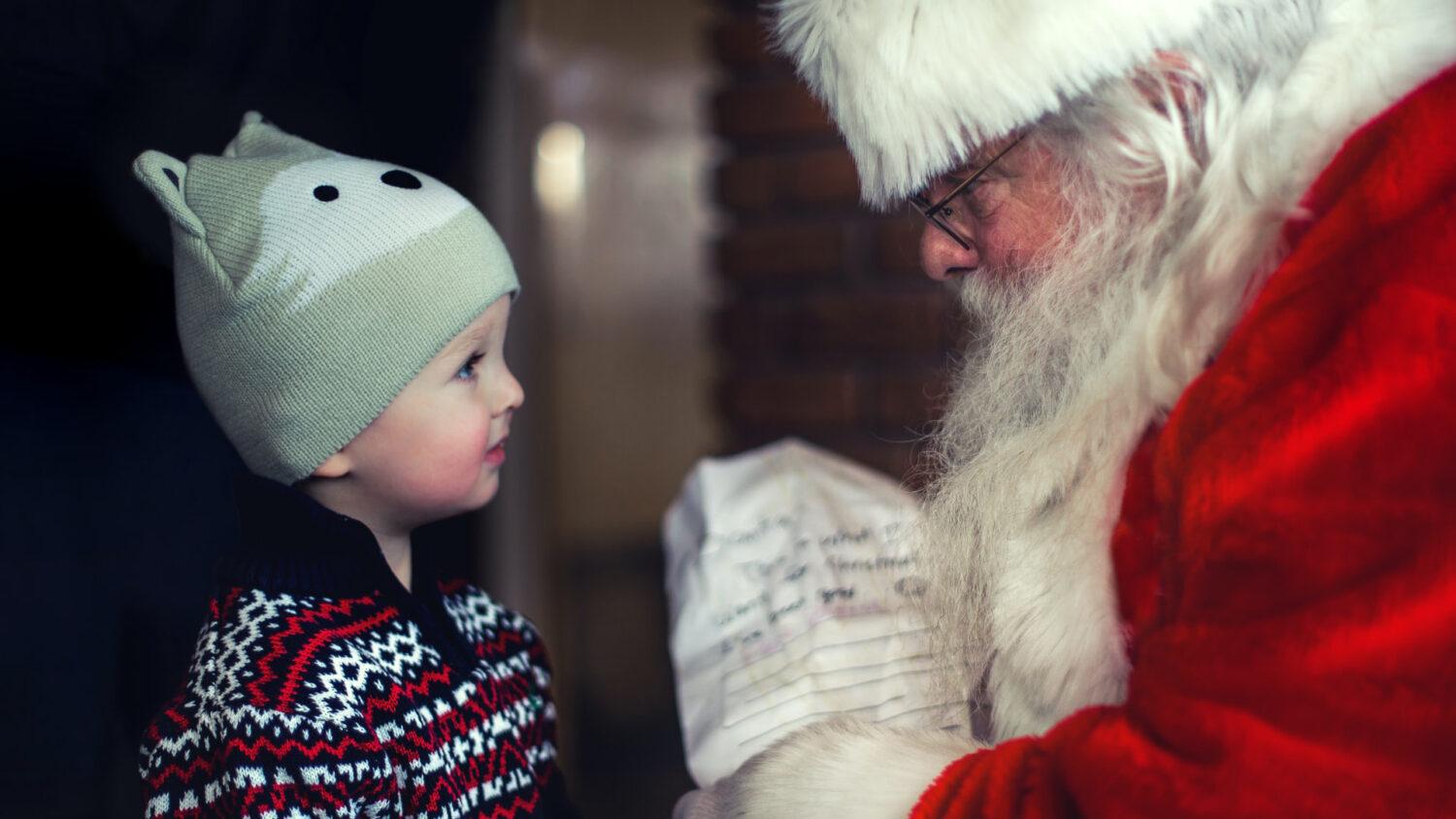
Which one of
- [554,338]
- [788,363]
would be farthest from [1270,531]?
[554,338]

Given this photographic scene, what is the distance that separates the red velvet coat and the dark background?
0.67 metres

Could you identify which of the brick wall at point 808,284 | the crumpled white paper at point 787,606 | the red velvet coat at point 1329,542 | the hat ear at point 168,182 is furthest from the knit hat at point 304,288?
the brick wall at point 808,284

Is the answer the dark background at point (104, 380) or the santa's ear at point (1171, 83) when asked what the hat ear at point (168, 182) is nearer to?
the dark background at point (104, 380)

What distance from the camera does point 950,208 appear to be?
874 mm

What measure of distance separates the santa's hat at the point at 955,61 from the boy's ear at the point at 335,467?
1.60ft

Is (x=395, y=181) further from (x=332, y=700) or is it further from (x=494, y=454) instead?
(x=332, y=700)

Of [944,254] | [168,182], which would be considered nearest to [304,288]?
[168,182]

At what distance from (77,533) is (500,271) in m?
0.38

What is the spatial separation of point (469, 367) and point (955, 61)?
474mm

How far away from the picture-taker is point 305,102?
1.08m

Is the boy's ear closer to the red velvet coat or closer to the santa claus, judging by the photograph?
the santa claus

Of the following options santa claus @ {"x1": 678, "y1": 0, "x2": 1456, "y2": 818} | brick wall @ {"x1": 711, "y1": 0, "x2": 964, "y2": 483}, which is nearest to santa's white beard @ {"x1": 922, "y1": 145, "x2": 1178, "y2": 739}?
santa claus @ {"x1": 678, "y1": 0, "x2": 1456, "y2": 818}

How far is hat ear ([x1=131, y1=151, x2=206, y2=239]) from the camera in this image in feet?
2.72

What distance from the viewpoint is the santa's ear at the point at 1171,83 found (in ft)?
2.43
